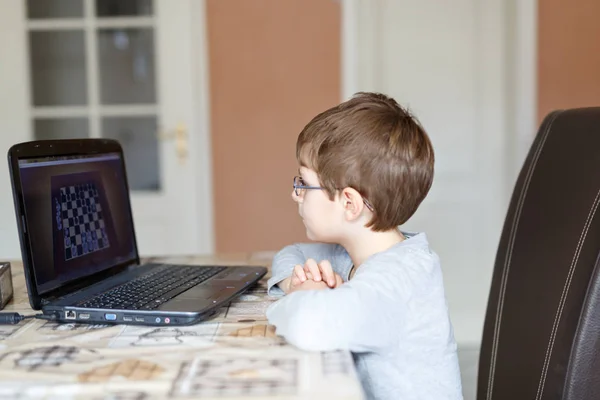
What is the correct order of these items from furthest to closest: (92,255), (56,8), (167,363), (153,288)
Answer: (56,8)
(92,255)
(153,288)
(167,363)

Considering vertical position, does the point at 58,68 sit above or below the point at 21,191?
above

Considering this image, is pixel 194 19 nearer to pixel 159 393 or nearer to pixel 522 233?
pixel 522 233

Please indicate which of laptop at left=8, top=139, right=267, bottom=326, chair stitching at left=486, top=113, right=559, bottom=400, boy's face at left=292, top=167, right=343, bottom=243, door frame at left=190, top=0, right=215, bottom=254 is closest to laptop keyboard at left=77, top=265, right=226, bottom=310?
laptop at left=8, top=139, right=267, bottom=326

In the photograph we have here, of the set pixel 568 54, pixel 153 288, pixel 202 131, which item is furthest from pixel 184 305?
pixel 568 54

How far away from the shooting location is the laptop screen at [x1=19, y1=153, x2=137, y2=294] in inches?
47.6

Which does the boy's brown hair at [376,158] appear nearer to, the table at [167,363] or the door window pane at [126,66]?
the table at [167,363]

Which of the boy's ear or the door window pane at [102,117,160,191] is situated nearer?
the boy's ear

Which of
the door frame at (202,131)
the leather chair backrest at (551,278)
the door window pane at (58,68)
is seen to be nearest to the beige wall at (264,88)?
the door frame at (202,131)

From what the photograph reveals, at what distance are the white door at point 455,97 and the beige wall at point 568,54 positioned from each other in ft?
0.59

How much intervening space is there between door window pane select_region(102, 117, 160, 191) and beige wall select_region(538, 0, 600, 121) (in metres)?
1.75

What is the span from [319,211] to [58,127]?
2496mm

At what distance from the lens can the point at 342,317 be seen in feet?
3.22

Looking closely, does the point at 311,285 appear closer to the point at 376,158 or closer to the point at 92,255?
the point at 376,158

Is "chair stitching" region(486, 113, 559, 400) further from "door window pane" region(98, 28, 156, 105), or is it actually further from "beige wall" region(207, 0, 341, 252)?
"door window pane" region(98, 28, 156, 105)
